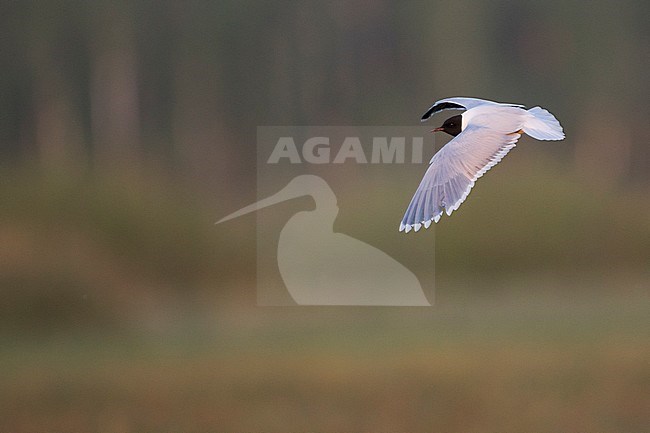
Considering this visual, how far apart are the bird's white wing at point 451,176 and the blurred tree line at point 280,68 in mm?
776

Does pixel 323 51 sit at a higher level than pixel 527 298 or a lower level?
higher

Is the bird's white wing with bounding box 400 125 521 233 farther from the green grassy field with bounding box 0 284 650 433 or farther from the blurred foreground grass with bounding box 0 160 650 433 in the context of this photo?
the green grassy field with bounding box 0 284 650 433

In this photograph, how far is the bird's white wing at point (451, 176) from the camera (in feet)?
6.34

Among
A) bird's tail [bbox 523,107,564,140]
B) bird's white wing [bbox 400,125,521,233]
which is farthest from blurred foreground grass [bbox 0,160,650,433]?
bird's white wing [bbox 400,125,521,233]

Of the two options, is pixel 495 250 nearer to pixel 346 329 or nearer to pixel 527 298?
pixel 527 298

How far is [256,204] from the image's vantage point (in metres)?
2.84

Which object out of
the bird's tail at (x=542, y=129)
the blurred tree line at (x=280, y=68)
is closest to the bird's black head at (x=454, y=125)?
the bird's tail at (x=542, y=129)

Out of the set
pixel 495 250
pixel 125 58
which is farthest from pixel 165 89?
pixel 495 250

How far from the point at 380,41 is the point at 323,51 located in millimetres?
177

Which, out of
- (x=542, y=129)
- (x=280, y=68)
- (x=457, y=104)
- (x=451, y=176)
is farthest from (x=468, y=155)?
(x=280, y=68)

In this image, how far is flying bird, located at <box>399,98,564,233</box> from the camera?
194cm

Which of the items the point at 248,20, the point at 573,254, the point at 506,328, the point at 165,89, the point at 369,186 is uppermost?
the point at 248,20

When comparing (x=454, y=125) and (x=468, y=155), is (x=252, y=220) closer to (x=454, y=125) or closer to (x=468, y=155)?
(x=454, y=125)

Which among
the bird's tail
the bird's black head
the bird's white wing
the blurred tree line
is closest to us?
the bird's white wing
